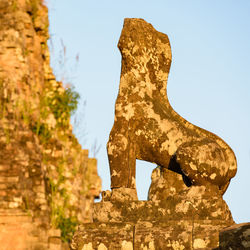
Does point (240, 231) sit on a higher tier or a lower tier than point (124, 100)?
lower

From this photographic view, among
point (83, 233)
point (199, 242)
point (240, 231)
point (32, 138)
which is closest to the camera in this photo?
point (240, 231)

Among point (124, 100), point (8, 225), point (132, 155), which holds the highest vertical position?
point (124, 100)

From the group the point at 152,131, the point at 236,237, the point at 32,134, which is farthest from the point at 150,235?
the point at 32,134

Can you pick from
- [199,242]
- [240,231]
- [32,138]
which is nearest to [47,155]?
[32,138]

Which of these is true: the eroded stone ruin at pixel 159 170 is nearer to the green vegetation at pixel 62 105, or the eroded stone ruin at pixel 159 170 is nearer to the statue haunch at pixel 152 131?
the statue haunch at pixel 152 131

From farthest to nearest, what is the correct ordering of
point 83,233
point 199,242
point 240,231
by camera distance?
point 83,233
point 199,242
point 240,231

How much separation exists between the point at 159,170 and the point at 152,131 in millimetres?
726

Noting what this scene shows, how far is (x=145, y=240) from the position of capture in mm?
5836

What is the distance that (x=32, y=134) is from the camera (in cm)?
1292

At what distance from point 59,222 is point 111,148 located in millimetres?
7162

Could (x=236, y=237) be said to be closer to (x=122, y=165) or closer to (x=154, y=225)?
(x=154, y=225)

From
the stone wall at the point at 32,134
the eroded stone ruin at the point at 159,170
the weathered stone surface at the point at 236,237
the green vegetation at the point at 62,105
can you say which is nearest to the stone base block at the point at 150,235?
the eroded stone ruin at the point at 159,170

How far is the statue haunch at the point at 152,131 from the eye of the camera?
5.94 metres

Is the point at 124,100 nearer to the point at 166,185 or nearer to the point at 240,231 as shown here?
the point at 166,185
